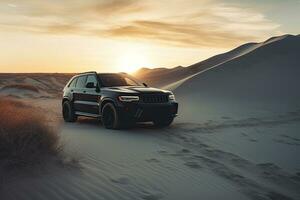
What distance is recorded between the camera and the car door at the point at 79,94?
15594mm

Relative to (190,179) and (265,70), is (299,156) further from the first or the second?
(265,70)

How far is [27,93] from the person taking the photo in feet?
152

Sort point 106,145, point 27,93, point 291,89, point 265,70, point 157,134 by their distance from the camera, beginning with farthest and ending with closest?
point 27,93 < point 265,70 < point 291,89 < point 157,134 < point 106,145

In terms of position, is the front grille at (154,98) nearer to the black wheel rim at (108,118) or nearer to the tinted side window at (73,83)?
the black wheel rim at (108,118)

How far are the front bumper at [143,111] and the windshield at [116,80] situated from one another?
4.69 feet

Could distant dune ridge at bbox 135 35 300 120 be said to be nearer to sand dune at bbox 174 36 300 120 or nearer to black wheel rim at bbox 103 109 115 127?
sand dune at bbox 174 36 300 120

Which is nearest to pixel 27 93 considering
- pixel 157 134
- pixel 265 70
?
pixel 265 70

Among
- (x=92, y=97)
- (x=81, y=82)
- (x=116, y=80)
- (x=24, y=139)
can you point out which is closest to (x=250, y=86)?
(x=81, y=82)

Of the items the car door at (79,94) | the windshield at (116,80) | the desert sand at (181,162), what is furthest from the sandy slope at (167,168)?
the car door at (79,94)

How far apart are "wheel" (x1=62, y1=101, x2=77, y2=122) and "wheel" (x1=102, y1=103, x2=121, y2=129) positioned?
252 cm

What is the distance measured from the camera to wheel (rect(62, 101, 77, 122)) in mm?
16359

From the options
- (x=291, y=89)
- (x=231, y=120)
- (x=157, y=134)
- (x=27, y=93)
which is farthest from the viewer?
(x=27, y=93)

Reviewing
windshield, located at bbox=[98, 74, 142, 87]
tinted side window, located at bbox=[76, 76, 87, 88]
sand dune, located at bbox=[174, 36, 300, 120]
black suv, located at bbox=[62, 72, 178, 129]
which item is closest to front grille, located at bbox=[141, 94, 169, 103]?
black suv, located at bbox=[62, 72, 178, 129]

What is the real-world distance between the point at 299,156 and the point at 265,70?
25.0 m
